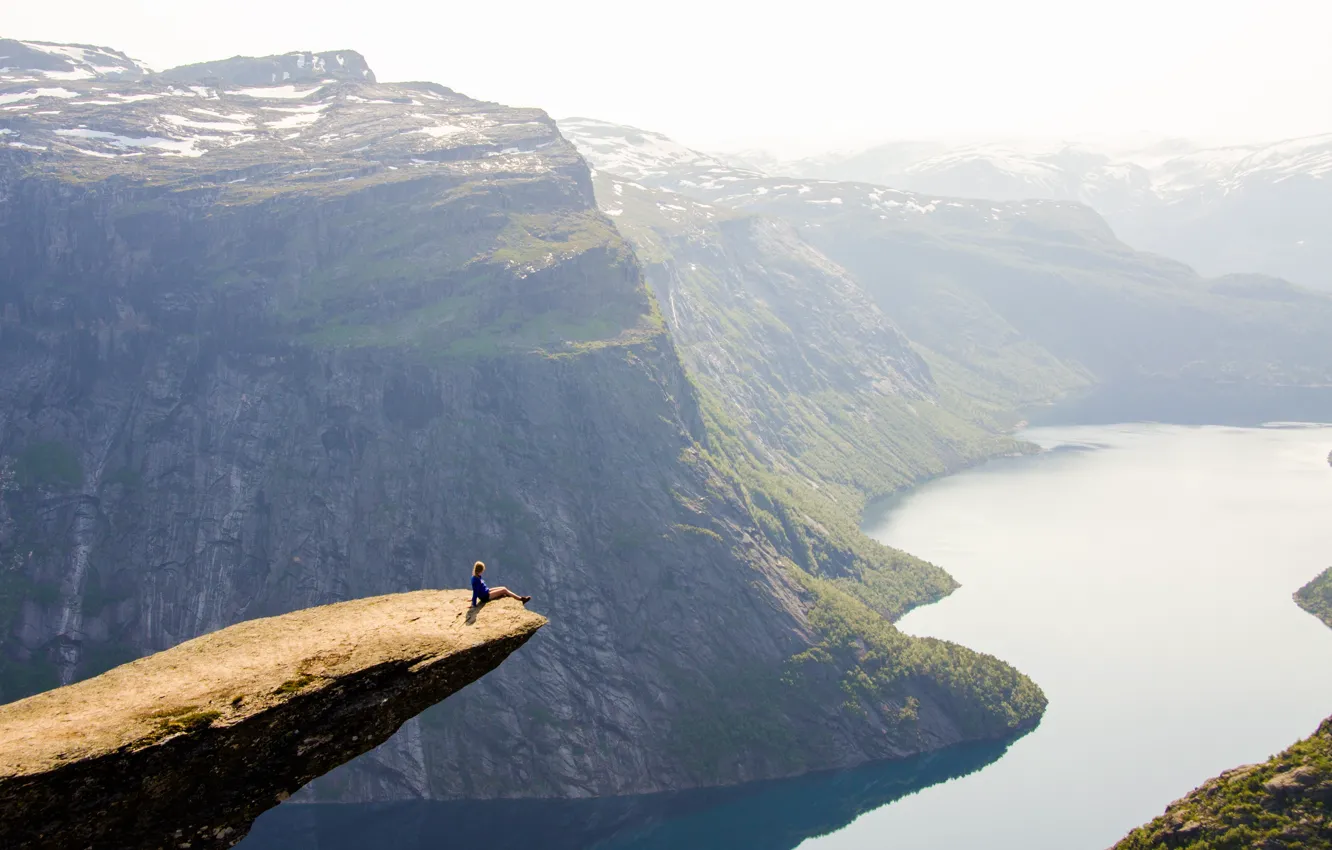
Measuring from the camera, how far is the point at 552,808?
5217 inches

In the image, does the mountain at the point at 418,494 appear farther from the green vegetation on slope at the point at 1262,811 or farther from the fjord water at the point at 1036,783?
the green vegetation on slope at the point at 1262,811

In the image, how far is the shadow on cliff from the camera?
123 m

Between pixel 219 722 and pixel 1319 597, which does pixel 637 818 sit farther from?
pixel 1319 597

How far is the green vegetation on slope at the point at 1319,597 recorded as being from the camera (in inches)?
6658

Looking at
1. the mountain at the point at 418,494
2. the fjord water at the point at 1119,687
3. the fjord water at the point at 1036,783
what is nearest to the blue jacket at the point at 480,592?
the fjord water at the point at 1036,783

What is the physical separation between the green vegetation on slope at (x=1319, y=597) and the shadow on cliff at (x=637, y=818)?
252ft

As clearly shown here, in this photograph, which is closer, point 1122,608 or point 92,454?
point 92,454

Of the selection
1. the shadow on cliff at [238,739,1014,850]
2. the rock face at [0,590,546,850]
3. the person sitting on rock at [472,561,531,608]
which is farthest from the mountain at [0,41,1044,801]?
the rock face at [0,590,546,850]

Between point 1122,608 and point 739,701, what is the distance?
84.0 meters

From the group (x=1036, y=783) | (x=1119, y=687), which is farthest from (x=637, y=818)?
(x=1119, y=687)

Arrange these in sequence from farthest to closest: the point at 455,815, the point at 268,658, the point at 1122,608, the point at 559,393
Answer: the point at 1122,608 < the point at 559,393 < the point at 455,815 < the point at 268,658

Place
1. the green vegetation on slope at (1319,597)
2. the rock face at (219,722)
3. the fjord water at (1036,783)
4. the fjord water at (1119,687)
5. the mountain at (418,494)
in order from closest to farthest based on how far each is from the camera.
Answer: the rock face at (219,722) → the fjord water at (1119,687) → the fjord water at (1036,783) → the mountain at (418,494) → the green vegetation on slope at (1319,597)

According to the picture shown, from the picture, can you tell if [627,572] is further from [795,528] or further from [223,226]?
[223,226]

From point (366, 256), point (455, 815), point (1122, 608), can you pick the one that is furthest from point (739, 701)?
point (366, 256)
